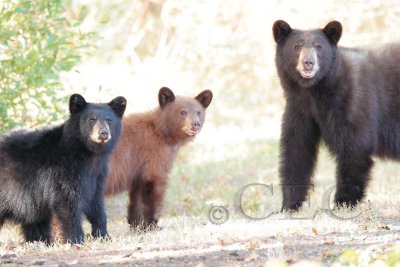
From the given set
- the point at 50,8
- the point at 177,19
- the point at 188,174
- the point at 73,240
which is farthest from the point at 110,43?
the point at 73,240

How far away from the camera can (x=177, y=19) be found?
1920 centimetres

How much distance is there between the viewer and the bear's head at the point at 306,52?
825 cm

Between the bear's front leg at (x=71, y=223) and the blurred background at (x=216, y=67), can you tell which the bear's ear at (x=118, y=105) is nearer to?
the bear's front leg at (x=71, y=223)

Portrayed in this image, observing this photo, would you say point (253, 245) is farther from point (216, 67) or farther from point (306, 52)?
point (216, 67)

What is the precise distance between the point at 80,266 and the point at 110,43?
1322 cm

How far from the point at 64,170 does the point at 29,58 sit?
99.0 inches

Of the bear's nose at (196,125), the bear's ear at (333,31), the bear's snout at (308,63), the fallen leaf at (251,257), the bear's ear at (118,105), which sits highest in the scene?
the bear's ear at (333,31)

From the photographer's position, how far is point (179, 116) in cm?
876

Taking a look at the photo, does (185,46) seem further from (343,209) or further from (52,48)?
(343,209)

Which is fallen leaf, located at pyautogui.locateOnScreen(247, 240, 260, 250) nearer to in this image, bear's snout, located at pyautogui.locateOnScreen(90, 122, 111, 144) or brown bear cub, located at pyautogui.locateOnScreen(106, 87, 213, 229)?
bear's snout, located at pyautogui.locateOnScreen(90, 122, 111, 144)

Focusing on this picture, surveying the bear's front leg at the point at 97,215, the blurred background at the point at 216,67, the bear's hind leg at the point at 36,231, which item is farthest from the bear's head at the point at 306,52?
the blurred background at the point at 216,67

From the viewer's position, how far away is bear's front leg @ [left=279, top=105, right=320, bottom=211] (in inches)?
343

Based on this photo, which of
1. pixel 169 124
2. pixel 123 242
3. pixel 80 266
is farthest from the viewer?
pixel 169 124

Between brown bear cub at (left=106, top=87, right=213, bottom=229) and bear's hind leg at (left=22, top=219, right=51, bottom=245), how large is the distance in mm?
805
